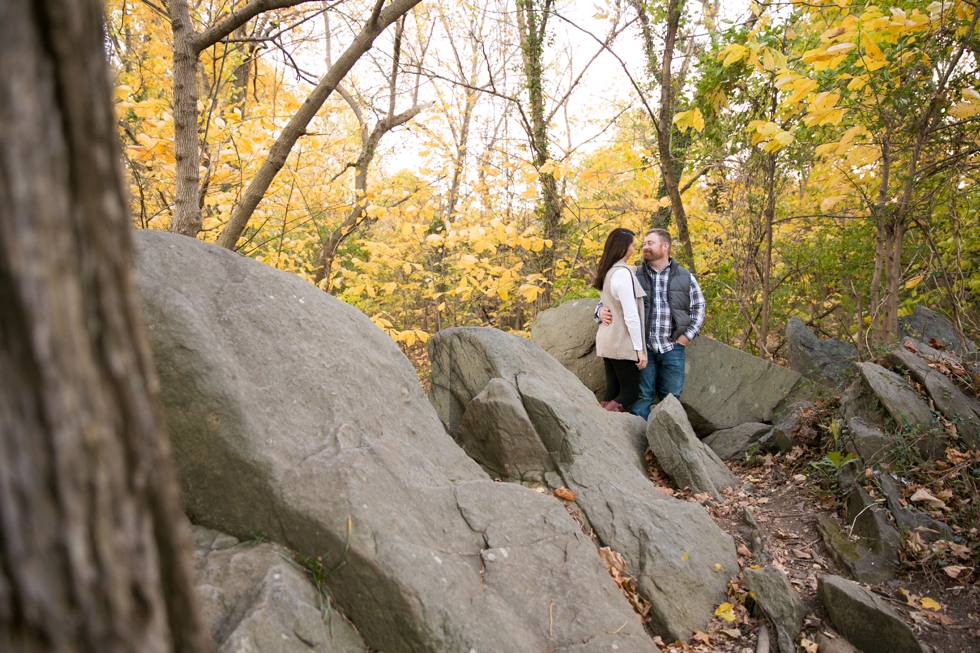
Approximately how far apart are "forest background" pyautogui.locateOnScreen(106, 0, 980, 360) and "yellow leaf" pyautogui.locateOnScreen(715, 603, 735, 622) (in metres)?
3.18

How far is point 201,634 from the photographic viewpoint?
1.09m

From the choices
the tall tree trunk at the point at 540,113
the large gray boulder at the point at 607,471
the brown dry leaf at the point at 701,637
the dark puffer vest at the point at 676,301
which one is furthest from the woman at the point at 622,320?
the tall tree trunk at the point at 540,113

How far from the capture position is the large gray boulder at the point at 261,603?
93.0 inches

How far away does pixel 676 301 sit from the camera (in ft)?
20.0

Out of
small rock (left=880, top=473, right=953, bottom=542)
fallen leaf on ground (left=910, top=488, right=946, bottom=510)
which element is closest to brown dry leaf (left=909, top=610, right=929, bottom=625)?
small rock (left=880, top=473, right=953, bottom=542)

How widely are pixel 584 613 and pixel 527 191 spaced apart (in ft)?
21.7

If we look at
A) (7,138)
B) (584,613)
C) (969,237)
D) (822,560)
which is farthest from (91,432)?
(969,237)

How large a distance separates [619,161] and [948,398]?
16.0 ft

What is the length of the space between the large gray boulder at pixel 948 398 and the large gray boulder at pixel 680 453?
1.65 meters

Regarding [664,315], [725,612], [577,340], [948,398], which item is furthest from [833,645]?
[577,340]

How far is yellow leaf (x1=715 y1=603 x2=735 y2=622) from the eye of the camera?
3.53 metres

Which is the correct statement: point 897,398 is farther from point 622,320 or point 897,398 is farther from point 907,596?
point 622,320

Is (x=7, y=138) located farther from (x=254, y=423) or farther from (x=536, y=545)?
(x=536, y=545)

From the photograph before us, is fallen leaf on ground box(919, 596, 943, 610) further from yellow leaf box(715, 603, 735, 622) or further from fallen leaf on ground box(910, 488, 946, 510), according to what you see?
yellow leaf box(715, 603, 735, 622)
